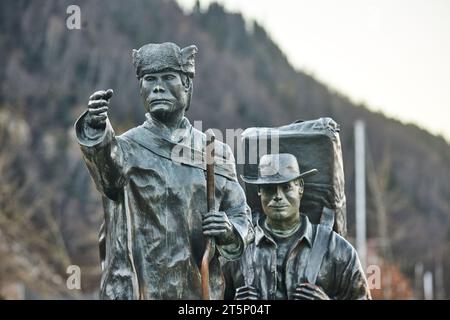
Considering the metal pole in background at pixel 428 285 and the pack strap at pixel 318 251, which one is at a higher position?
the metal pole in background at pixel 428 285

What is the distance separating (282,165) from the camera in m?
14.8

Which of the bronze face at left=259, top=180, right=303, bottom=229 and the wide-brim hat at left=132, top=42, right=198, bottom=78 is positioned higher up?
the wide-brim hat at left=132, top=42, right=198, bottom=78

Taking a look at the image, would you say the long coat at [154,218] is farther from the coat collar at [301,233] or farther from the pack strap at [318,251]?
the coat collar at [301,233]

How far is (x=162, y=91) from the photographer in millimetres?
13055

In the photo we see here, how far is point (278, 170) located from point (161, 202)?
2.08 m

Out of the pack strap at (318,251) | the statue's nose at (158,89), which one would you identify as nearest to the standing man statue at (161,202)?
the statue's nose at (158,89)

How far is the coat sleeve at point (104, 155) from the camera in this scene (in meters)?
12.5

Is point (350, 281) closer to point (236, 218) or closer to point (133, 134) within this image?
point (236, 218)

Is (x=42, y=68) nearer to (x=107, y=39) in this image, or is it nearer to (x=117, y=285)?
(x=107, y=39)

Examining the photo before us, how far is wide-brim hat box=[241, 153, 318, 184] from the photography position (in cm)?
1471

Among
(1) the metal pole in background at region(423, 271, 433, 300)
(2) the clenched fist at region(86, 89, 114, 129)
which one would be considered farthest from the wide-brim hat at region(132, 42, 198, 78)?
Result: (1) the metal pole in background at region(423, 271, 433, 300)

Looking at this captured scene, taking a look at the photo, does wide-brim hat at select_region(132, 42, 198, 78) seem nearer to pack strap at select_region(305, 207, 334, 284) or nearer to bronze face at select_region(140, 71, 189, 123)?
bronze face at select_region(140, 71, 189, 123)

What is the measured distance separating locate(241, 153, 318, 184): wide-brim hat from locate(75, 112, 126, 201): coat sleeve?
212cm

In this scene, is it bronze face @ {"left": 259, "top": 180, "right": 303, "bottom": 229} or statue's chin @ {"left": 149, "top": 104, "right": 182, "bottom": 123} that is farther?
bronze face @ {"left": 259, "top": 180, "right": 303, "bottom": 229}
